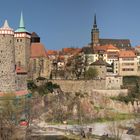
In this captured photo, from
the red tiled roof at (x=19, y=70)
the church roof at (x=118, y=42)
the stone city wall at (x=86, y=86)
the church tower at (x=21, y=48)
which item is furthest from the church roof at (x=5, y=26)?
the church roof at (x=118, y=42)

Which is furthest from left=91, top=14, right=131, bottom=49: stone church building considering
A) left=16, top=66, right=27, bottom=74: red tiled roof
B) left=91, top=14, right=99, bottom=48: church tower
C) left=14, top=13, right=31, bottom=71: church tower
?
left=16, top=66, right=27, bottom=74: red tiled roof

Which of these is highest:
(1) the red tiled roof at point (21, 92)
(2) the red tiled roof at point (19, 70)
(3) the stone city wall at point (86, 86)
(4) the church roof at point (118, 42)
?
(4) the church roof at point (118, 42)

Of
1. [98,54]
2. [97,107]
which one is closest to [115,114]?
[97,107]

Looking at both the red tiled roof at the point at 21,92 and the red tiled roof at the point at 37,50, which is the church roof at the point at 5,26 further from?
the red tiled roof at the point at 37,50

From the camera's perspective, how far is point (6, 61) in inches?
2442

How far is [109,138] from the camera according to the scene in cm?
5041

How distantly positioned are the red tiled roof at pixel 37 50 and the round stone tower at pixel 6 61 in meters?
8.13

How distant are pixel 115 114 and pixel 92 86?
5586 millimetres

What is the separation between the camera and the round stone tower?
6172cm

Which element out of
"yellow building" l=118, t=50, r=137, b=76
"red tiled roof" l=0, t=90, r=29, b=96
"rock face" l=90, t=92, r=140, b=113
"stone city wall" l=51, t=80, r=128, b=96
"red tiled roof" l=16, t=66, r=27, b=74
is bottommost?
"rock face" l=90, t=92, r=140, b=113

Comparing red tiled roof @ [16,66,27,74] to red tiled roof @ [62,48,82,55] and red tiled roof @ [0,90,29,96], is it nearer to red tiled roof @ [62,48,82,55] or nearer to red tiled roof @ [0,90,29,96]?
red tiled roof @ [0,90,29,96]

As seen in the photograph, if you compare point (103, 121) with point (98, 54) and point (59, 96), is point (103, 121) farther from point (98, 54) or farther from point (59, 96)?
point (98, 54)

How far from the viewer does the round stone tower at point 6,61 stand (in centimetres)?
6172

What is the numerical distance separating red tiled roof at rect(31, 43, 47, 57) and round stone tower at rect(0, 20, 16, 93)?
26.7 feet
